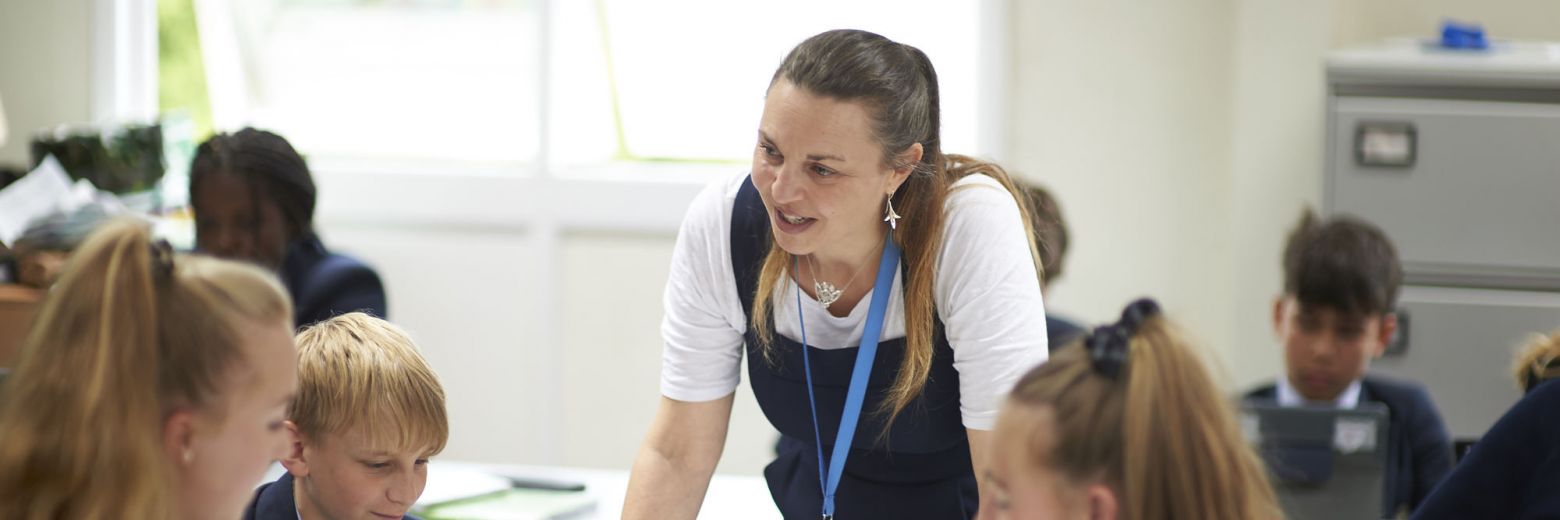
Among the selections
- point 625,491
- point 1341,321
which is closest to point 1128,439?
point 625,491

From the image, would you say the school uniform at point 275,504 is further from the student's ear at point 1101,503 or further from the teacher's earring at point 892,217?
the student's ear at point 1101,503

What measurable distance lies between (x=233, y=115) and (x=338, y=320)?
120 inches

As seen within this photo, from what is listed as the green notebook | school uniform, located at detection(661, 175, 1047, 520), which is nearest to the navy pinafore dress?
school uniform, located at detection(661, 175, 1047, 520)

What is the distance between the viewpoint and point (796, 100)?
180 cm

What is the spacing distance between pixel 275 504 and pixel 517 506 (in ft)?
1.80

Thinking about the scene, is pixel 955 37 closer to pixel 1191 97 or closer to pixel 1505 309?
pixel 1191 97

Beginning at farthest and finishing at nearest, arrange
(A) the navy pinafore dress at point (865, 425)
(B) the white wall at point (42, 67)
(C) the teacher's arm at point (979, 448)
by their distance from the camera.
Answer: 1. (B) the white wall at point (42, 67)
2. (A) the navy pinafore dress at point (865, 425)
3. (C) the teacher's arm at point (979, 448)

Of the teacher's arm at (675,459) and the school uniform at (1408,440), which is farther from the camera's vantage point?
the school uniform at (1408,440)

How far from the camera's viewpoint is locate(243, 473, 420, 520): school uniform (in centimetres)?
177

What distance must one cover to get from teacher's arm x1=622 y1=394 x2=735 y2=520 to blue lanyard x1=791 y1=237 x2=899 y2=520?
0.15 meters

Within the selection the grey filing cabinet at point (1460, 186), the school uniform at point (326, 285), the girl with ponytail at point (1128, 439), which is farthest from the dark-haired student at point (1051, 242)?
the school uniform at point (326, 285)

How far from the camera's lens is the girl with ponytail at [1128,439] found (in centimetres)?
126

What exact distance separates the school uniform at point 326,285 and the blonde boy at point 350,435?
1.07 meters

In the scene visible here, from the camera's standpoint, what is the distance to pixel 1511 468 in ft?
5.77
